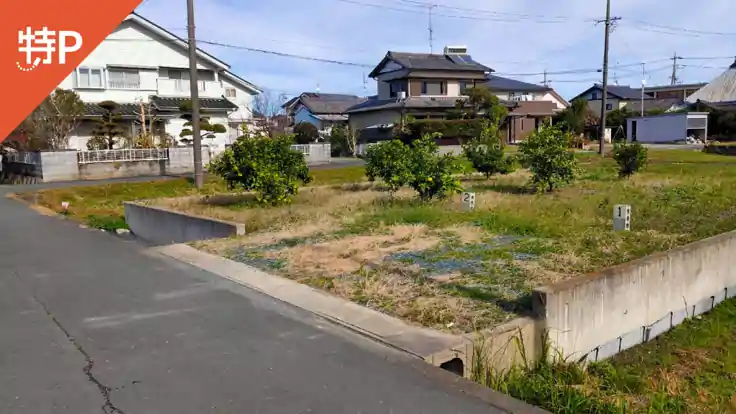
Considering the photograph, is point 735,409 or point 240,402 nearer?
point 240,402

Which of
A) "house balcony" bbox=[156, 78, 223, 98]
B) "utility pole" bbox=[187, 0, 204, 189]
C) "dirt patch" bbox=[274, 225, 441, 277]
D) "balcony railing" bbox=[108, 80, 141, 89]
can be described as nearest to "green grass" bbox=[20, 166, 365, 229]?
"utility pole" bbox=[187, 0, 204, 189]

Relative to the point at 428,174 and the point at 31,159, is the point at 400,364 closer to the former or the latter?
the point at 428,174

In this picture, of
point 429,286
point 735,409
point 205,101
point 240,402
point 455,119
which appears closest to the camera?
point 240,402

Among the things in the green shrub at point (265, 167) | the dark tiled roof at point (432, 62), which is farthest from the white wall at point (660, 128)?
the green shrub at point (265, 167)

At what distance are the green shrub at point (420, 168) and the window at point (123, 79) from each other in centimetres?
2327

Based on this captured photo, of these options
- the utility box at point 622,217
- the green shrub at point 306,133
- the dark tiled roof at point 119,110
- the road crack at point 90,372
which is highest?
the dark tiled roof at point 119,110

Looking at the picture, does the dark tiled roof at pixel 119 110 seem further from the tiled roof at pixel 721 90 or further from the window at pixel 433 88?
the tiled roof at pixel 721 90

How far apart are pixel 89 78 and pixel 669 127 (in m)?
40.6

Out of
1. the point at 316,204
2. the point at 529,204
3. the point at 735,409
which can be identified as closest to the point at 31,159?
the point at 316,204

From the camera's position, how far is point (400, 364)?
442 cm

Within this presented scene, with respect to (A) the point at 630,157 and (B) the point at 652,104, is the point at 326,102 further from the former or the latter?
(A) the point at 630,157

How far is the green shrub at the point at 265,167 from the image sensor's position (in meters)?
12.5

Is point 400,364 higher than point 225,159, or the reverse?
point 225,159

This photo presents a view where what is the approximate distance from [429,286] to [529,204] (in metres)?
6.56
